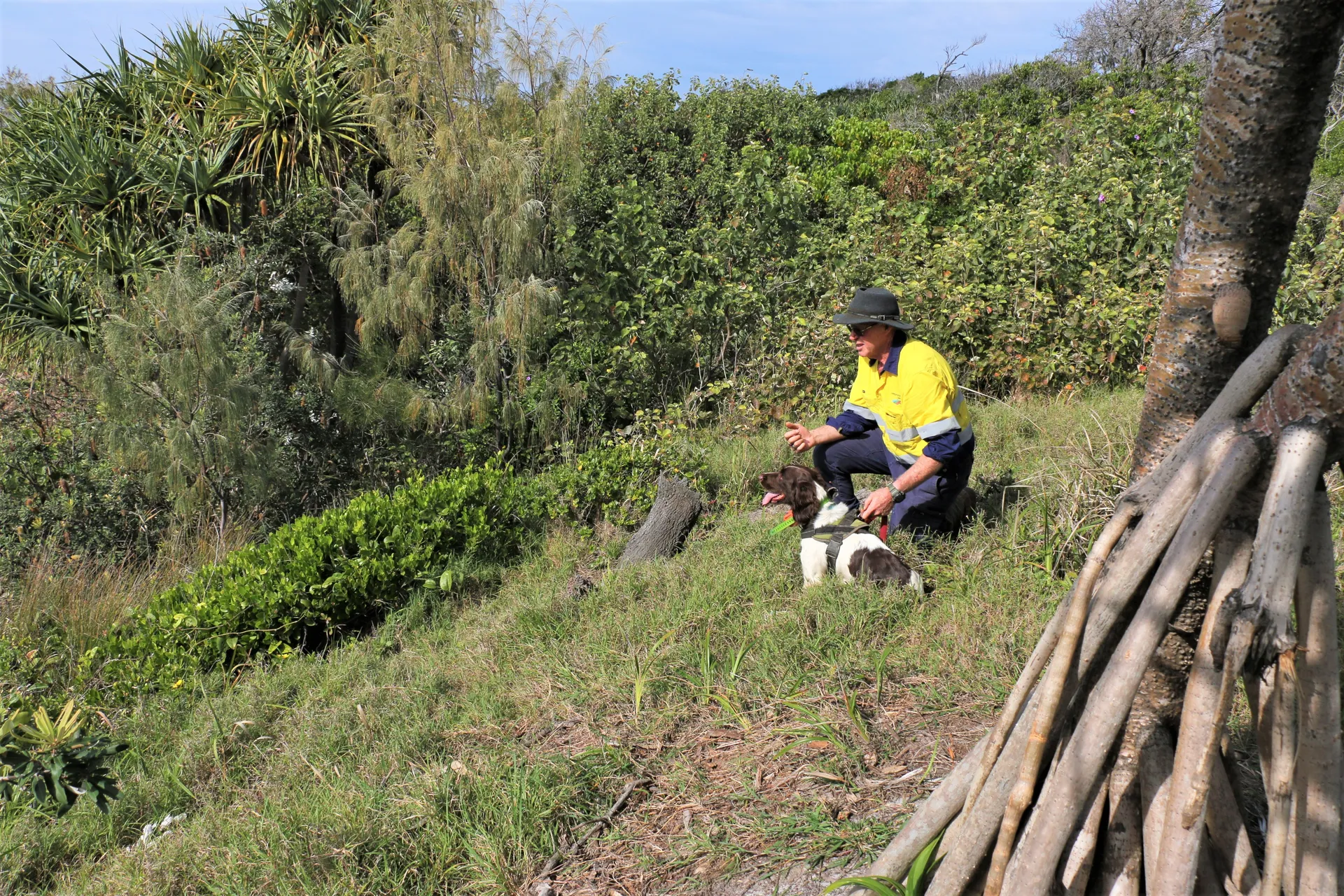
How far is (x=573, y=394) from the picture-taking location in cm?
870

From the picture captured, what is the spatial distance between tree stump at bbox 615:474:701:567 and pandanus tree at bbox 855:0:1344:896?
13.3 ft

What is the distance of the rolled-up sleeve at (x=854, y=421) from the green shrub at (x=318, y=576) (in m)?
2.68

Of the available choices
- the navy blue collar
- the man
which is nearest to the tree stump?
the man

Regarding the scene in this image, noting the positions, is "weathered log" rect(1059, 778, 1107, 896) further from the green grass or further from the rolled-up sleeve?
the rolled-up sleeve

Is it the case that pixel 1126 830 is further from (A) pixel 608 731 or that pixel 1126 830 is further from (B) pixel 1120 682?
(A) pixel 608 731

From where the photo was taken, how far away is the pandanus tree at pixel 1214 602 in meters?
1.75

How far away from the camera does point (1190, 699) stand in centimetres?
186

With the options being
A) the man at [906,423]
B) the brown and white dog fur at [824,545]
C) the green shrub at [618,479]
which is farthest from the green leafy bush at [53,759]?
the green shrub at [618,479]

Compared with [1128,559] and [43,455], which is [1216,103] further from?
[43,455]

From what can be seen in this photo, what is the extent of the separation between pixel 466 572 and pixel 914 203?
23.7 feet

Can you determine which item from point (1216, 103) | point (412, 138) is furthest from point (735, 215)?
point (1216, 103)

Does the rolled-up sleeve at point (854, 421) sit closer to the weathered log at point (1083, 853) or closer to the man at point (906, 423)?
the man at point (906, 423)

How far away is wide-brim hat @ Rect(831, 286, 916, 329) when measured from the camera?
4.82 meters

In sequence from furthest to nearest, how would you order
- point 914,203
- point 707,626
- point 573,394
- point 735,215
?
point 914,203 < point 735,215 < point 573,394 < point 707,626
